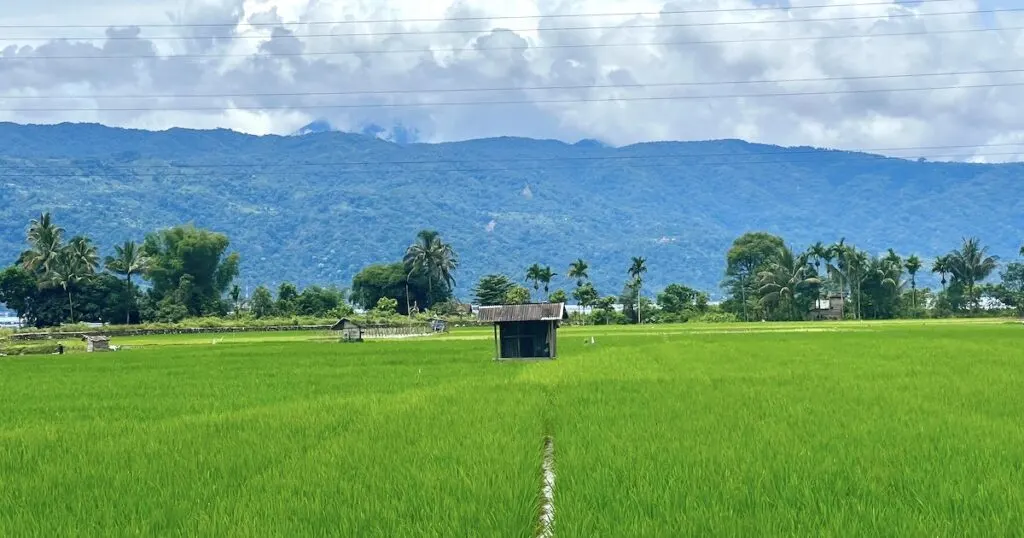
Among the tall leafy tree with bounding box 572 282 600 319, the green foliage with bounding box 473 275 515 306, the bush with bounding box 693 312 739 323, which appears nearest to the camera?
the bush with bounding box 693 312 739 323

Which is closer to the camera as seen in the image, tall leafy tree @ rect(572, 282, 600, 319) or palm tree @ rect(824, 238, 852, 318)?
palm tree @ rect(824, 238, 852, 318)

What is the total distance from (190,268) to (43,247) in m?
17.4

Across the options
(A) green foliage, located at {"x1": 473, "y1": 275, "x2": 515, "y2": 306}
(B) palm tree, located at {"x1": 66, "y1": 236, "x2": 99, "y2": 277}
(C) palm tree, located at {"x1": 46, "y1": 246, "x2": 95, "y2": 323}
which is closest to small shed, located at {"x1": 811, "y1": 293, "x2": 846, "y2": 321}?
(A) green foliage, located at {"x1": 473, "y1": 275, "x2": 515, "y2": 306}

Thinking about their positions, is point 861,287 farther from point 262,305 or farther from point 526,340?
point 526,340

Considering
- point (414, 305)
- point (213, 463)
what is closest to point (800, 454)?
point (213, 463)

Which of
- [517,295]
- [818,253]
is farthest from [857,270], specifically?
[517,295]

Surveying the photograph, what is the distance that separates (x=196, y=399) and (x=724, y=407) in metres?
9.00

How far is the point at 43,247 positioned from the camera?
285 ft

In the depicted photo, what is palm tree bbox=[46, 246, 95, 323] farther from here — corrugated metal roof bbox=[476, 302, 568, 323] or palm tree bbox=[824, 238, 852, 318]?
palm tree bbox=[824, 238, 852, 318]

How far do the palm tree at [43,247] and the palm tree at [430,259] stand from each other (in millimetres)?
35201

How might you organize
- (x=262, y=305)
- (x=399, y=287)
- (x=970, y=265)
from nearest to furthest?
1. (x=970, y=265)
2. (x=262, y=305)
3. (x=399, y=287)

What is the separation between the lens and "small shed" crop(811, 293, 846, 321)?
302ft

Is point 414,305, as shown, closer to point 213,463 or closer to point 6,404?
point 6,404

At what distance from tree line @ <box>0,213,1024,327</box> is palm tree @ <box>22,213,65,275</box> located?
109 millimetres
